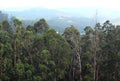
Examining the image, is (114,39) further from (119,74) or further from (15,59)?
(15,59)

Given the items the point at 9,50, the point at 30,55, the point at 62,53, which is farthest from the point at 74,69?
the point at 9,50

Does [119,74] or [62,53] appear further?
[62,53]

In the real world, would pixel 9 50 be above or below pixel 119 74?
above

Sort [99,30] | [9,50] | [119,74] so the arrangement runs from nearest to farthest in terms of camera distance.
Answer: [119,74], [9,50], [99,30]

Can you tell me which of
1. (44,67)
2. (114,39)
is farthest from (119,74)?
(44,67)

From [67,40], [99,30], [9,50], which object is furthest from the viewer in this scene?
[99,30]

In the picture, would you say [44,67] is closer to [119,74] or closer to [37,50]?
[37,50]
